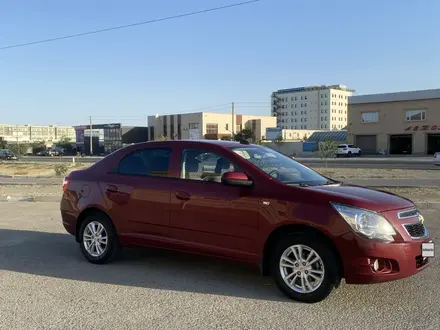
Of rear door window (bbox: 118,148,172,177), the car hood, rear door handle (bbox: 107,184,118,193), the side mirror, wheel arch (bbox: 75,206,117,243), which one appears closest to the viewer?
the car hood

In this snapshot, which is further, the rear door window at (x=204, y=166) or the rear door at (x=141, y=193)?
the rear door at (x=141, y=193)

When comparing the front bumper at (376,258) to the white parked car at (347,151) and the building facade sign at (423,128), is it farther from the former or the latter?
the building facade sign at (423,128)

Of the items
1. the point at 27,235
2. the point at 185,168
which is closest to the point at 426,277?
the point at 185,168

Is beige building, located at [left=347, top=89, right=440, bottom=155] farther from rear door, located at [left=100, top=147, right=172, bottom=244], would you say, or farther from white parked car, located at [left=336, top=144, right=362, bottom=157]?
rear door, located at [left=100, top=147, right=172, bottom=244]

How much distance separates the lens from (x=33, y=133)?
540 ft

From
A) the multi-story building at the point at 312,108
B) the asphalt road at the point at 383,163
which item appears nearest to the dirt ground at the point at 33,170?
the asphalt road at the point at 383,163

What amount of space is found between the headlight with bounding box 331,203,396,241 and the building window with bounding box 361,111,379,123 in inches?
2491

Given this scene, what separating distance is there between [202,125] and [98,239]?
9886 centimetres

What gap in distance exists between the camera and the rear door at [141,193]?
5.77m

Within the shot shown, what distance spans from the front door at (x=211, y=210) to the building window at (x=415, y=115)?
60.8m

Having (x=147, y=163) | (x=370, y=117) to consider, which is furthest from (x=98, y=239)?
(x=370, y=117)

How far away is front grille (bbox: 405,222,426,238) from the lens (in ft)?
15.4

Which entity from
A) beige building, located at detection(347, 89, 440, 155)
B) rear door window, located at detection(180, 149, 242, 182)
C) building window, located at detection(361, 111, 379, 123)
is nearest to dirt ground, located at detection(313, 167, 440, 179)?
rear door window, located at detection(180, 149, 242, 182)

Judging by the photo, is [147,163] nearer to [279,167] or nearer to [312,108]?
[279,167]
